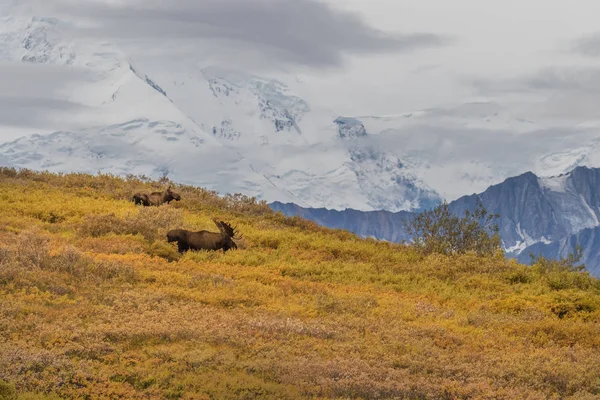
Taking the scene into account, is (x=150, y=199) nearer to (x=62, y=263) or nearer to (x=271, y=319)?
(x=62, y=263)

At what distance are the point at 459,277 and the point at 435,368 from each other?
42.2ft

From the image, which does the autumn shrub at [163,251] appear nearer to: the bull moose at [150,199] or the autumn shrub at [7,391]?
the bull moose at [150,199]

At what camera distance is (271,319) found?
18.4 meters

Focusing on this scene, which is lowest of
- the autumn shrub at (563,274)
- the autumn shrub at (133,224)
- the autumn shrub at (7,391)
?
the autumn shrub at (563,274)

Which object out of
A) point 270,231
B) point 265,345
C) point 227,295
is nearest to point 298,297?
point 227,295

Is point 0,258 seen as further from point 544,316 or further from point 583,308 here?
point 583,308

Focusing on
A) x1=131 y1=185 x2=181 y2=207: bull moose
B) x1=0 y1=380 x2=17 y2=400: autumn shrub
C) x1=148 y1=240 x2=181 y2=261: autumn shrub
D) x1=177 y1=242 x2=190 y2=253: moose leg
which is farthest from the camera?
x1=131 y1=185 x2=181 y2=207: bull moose

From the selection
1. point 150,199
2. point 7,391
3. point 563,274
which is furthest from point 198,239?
point 7,391

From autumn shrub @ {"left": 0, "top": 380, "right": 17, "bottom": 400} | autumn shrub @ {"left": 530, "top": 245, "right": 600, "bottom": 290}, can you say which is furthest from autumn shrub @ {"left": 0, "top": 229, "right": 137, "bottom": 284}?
autumn shrub @ {"left": 530, "top": 245, "right": 600, "bottom": 290}

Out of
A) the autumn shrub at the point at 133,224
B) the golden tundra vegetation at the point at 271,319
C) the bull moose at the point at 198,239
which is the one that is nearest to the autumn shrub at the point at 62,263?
the golden tundra vegetation at the point at 271,319

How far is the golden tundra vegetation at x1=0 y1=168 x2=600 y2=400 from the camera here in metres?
14.2

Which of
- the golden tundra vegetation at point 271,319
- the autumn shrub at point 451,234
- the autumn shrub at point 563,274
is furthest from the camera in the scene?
the autumn shrub at point 451,234

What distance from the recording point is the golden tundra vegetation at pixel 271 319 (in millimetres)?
14234

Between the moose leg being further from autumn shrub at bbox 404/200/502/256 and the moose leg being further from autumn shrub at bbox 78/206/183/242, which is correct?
autumn shrub at bbox 404/200/502/256
